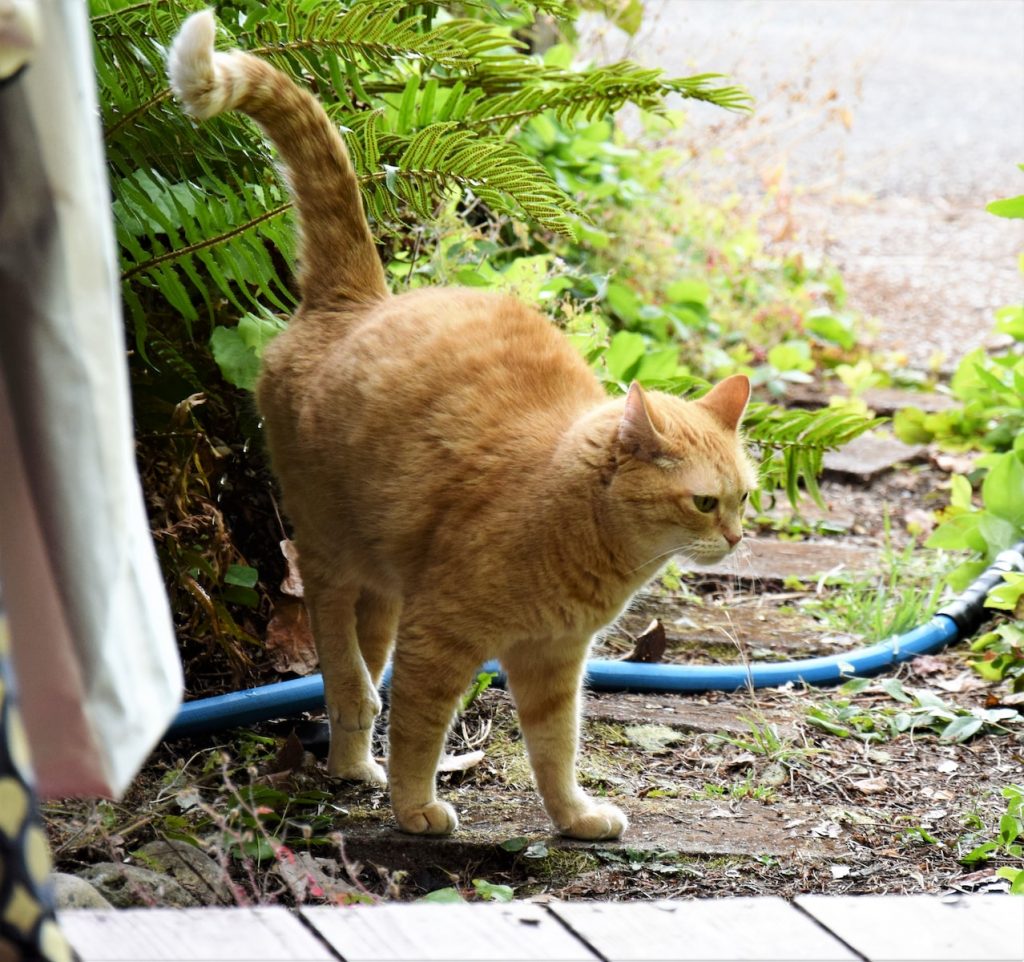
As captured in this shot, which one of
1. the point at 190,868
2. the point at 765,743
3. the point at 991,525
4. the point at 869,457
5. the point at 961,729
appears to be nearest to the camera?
the point at 190,868

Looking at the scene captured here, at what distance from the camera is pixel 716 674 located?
A: 332 centimetres

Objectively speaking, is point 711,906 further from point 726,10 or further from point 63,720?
point 726,10

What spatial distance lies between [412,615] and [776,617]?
1621 mm

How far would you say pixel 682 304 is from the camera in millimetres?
5398

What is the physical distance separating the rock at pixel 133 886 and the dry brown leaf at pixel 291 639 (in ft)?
3.19

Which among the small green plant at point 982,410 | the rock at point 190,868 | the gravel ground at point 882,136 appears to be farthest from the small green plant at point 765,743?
the gravel ground at point 882,136

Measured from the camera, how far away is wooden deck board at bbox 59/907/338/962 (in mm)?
1405

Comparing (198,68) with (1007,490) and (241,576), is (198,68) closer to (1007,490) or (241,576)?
(241,576)

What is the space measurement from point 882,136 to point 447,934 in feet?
28.2

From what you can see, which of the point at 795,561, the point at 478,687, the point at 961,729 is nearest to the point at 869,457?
the point at 795,561

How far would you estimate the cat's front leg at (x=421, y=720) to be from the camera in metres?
2.43

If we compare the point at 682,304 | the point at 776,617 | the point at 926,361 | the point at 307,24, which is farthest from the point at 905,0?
the point at 307,24

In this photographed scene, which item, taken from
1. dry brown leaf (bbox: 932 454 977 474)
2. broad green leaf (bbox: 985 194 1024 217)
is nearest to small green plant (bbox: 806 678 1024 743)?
broad green leaf (bbox: 985 194 1024 217)

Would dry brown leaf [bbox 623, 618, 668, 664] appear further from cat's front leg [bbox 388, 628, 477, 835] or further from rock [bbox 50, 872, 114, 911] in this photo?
rock [bbox 50, 872, 114, 911]
